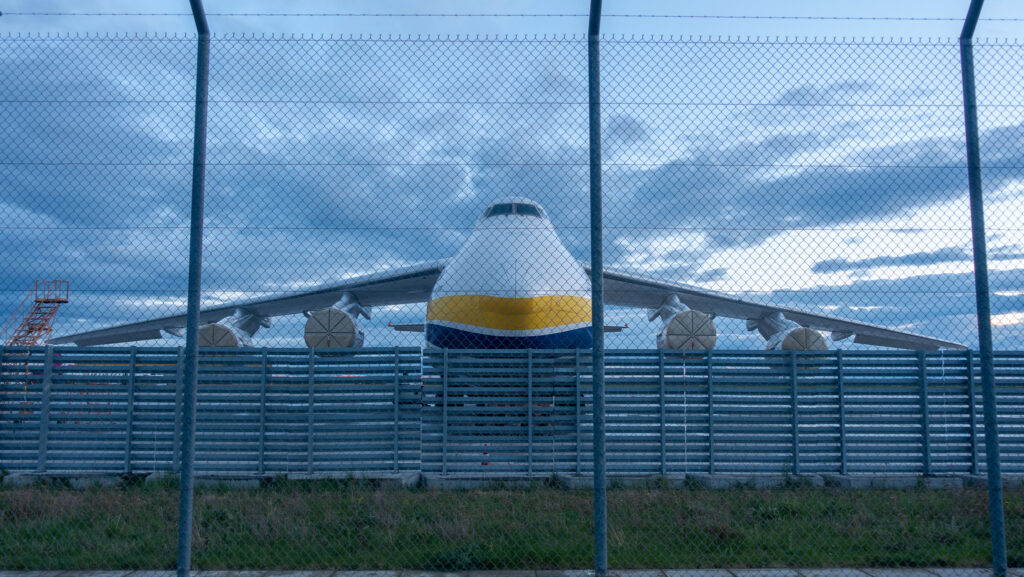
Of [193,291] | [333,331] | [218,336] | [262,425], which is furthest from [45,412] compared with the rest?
[193,291]

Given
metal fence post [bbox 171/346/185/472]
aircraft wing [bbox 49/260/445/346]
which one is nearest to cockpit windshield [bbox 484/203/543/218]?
aircraft wing [bbox 49/260/445/346]

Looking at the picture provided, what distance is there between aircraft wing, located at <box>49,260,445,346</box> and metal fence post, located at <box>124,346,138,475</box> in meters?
4.35

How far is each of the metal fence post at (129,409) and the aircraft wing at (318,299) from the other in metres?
4.35

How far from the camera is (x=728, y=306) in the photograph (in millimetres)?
14219

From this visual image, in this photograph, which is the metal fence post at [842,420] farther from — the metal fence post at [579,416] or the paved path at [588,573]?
the paved path at [588,573]

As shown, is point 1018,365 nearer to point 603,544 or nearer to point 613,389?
point 613,389

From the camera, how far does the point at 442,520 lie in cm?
542

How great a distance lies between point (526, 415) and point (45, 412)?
5188 millimetres

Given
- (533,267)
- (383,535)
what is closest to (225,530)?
(383,535)

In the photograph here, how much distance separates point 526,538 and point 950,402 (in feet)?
18.0

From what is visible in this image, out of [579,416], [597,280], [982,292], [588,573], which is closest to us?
[597,280]

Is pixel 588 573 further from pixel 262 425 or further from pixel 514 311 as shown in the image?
pixel 514 311

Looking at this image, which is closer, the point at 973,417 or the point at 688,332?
the point at 973,417

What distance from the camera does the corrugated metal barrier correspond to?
7.70m
